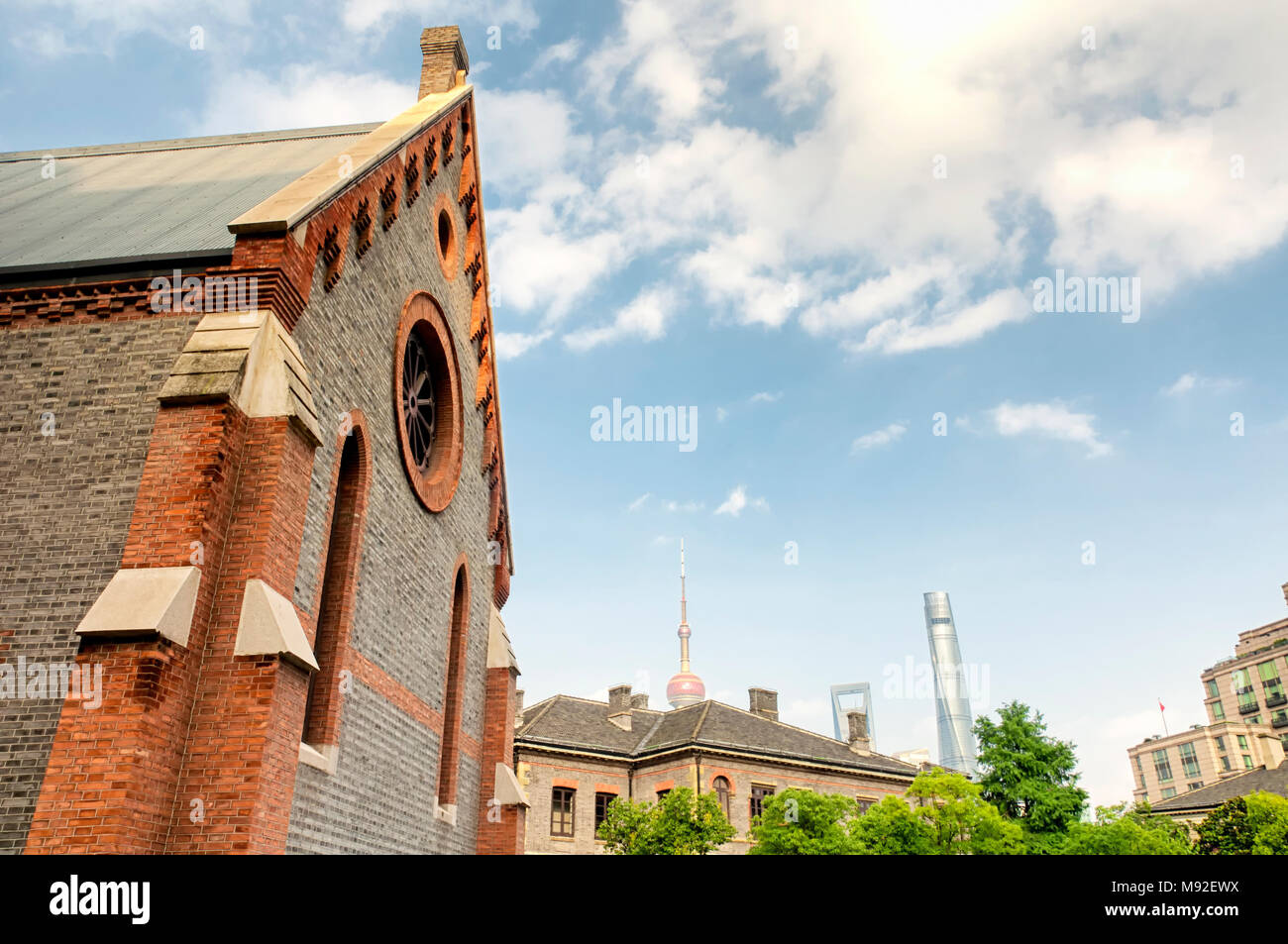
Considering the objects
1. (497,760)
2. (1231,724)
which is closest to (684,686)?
(1231,724)

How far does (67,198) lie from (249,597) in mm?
9459

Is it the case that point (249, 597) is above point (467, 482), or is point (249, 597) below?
below

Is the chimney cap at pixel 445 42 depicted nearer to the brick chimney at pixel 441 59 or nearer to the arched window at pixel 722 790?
the brick chimney at pixel 441 59

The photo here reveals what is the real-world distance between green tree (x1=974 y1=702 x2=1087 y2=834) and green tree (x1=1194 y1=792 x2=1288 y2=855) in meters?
7.41

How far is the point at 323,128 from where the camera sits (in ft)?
54.9

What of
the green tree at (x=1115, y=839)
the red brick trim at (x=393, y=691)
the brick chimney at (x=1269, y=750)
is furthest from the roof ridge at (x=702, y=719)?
the brick chimney at (x=1269, y=750)

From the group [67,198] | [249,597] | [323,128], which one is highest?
[323,128]

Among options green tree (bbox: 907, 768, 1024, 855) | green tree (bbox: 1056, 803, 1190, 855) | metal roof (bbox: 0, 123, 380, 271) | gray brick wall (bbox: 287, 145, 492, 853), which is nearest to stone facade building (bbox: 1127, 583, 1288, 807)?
green tree (bbox: 1056, 803, 1190, 855)

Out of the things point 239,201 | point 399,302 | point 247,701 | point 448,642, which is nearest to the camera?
point 247,701

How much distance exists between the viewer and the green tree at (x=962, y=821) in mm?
27266

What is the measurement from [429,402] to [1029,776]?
97.0 feet
